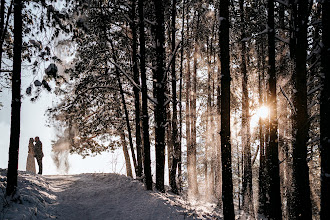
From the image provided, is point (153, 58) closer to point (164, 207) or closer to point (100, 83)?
point (100, 83)

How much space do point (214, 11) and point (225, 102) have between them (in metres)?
9.18

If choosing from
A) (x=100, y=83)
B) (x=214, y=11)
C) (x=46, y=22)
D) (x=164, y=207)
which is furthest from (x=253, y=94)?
(x=46, y=22)

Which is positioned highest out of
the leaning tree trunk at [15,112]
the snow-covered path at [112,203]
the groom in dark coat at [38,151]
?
the leaning tree trunk at [15,112]

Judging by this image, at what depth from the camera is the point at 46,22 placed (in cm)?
650

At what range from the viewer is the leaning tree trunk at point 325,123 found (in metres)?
6.06

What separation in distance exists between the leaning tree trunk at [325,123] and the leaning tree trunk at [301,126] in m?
0.92

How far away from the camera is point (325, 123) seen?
243 inches

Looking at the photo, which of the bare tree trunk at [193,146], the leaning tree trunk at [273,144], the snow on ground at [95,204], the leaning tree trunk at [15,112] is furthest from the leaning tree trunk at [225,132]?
the bare tree trunk at [193,146]

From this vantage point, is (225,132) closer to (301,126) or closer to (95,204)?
(301,126)

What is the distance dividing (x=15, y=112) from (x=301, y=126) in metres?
8.49

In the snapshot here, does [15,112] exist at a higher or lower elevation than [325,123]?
higher

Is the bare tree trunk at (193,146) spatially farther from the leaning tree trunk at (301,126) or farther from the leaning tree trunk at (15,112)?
the leaning tree trunk at (15,112)

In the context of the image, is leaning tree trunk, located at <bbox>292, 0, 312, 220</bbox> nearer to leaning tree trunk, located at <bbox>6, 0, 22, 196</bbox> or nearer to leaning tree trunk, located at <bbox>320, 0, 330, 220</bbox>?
leaning tree trunk, located at <bbox>320, 0, 330, 220</bbox>

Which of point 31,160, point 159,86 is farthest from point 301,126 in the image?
point 31,160
